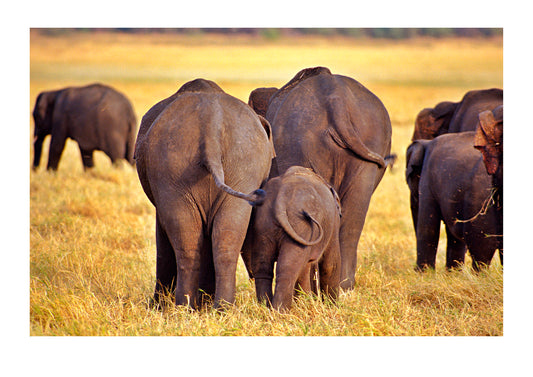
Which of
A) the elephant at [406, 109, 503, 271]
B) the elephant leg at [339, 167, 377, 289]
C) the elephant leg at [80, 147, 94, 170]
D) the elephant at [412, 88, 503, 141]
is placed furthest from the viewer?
the elephant leg at [80, 147, 94, 170]

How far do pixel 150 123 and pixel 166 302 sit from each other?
1290 millimetres

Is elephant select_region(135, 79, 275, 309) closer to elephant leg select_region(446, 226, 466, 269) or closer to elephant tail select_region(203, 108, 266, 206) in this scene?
elephant tail select_region(203, 108, 266, 206)

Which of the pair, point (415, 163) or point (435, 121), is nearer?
point (415, 163)

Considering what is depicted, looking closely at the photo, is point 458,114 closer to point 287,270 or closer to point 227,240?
point 287,270

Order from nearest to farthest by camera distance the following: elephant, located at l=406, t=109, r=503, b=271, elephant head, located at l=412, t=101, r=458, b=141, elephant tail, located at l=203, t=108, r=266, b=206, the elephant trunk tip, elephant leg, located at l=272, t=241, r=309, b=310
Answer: elephant tail, located at l=203, t=108, r=266, b=206 < the elephant trunk tip < elephant leg, located at l=272, t=241, r=309, b=310 < elephant, located at l=406, t=109, r=503, b=271 < elephant head, located at l=412, t=101, r=458, b=141

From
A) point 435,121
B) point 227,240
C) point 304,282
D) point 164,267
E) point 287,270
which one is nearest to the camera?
point 227,240

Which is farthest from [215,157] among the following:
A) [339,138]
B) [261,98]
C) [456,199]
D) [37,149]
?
[37,149]

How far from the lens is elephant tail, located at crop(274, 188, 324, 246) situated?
15.9 ft

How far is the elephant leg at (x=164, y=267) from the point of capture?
5359 mm

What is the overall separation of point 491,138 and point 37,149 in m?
11.4

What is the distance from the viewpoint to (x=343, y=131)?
586 cm

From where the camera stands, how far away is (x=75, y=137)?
1453cm

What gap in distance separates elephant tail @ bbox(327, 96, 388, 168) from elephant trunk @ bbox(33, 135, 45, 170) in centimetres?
981

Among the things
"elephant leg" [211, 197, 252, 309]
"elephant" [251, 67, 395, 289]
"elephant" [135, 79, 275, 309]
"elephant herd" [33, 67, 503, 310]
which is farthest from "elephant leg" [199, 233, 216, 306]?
"elephant" [251, 67, 395, 289]
